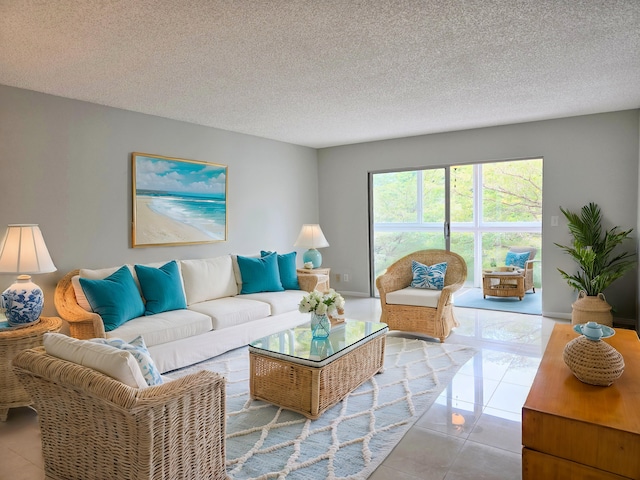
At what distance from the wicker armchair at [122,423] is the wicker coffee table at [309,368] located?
2.64ft

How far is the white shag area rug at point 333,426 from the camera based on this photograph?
220cm

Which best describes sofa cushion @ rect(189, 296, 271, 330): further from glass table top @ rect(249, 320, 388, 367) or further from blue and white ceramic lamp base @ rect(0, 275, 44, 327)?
blue and white ceramic lamp base @ rect(0, 275, 44, 327)

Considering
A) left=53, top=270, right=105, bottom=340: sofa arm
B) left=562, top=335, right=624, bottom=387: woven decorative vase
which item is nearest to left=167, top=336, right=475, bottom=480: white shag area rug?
left=53, top=270, right=105, bottom=340: sofa arm

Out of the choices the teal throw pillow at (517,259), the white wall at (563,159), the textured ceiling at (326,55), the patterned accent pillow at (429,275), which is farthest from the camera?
the teal throw pillow at (517,259)

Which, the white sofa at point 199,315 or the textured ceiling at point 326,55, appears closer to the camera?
the textured ceiling at point 326,55

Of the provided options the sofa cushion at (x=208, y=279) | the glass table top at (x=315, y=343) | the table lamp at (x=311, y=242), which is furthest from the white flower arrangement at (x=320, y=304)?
the table lamp at (x=311, y=242)

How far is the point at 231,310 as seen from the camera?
409 centimetres

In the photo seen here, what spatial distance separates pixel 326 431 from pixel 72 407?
4.62 feet

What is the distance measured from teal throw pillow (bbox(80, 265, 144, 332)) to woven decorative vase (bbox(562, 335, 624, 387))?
10.4 ft

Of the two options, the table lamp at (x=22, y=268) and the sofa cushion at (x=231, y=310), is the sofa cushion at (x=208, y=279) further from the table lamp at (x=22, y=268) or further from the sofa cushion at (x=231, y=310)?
the table lamp at (x=22, y=268)

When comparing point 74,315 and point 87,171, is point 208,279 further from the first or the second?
point 87,171

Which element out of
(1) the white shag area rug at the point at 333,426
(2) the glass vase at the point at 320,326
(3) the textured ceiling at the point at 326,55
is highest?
(3) the textured ceiling at the point at 326,55

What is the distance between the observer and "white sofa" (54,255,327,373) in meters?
3.34

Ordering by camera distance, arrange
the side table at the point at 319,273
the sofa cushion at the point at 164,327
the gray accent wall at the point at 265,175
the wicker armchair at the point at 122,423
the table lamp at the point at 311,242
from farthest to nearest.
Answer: the table lamp at the point at 311,242
the side table at the point at 319,273
the gray accent wall at the point at 265,175
the sofa cushion at the point at 164,327
the wicker armchair at the point at 122,423
